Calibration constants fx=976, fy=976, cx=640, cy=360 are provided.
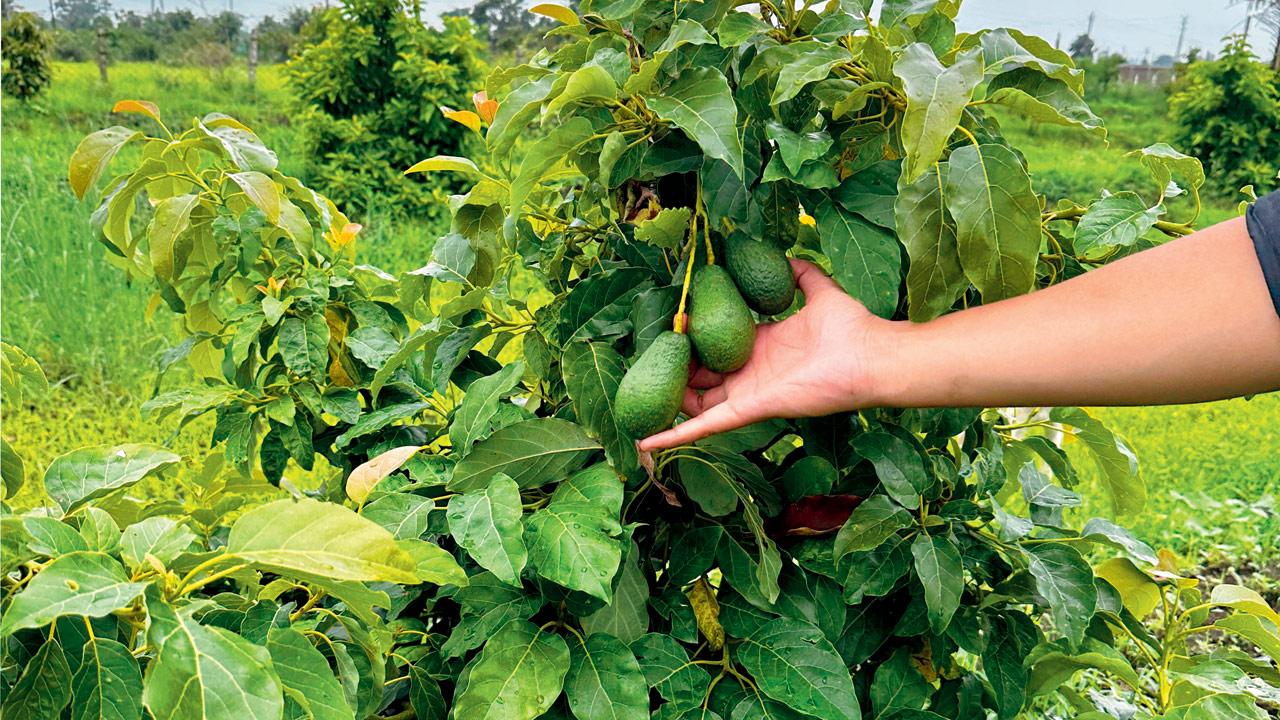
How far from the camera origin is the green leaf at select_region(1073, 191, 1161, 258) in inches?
46.5

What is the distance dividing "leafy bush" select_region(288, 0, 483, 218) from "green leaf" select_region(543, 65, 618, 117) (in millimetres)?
5467

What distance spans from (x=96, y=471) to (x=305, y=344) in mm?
527

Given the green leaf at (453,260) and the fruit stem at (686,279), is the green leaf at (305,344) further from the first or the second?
the fruit stem at (686,279)

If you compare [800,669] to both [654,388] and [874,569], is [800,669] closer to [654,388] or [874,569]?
[874,569]

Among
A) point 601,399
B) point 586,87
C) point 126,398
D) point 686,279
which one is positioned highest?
point 586,87

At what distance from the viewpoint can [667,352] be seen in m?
1.13

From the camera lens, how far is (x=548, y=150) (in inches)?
45.6

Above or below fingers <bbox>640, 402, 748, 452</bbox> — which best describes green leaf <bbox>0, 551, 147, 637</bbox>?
above

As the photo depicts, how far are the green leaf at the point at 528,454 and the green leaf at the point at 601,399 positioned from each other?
1.5 inches

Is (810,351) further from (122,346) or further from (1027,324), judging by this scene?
(122,346)

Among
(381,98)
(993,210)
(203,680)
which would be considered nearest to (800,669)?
(993,210)

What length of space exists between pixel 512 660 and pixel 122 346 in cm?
415

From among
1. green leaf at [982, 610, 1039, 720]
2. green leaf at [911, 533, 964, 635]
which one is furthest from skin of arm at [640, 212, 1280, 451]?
green leaf at [982, 610, 1039, 720]

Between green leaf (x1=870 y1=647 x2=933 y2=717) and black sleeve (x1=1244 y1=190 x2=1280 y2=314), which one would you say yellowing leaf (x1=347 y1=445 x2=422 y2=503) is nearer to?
green leaf (x1=870 y1=647 x2=933 y2=717)
